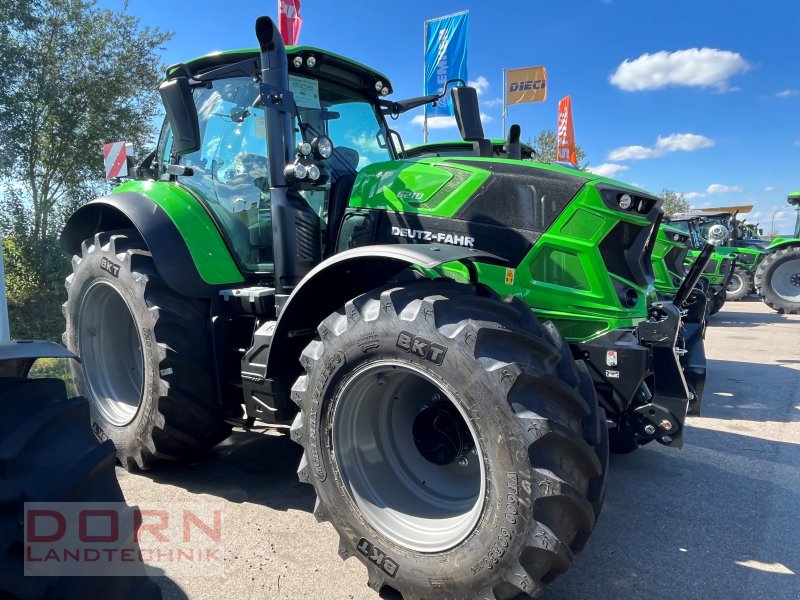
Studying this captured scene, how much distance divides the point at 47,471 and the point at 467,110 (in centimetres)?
302

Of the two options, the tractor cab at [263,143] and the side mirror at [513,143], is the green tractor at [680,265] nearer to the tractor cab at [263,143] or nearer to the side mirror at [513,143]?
the side mirror at [513,143]

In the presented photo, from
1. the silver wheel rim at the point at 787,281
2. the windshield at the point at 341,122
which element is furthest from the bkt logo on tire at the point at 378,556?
the silver wheel rim at the point at 787,281

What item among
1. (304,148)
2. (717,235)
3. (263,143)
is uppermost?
(263,143)

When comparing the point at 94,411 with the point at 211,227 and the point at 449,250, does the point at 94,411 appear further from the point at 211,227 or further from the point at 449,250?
the point at 449,250

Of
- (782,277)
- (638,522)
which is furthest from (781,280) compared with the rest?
(638,522)

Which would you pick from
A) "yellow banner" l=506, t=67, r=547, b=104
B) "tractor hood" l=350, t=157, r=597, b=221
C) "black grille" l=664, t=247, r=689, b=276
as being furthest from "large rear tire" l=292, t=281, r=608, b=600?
"yellow banner" l=506, t=67, r=547, b=104

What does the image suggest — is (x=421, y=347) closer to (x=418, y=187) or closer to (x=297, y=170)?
(x=418, y=187)

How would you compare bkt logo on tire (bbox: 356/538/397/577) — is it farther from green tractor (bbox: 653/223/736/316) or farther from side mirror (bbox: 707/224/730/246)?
green tractor (bbox: 653/223/736/316)

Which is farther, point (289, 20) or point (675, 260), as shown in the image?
point (675, 260)

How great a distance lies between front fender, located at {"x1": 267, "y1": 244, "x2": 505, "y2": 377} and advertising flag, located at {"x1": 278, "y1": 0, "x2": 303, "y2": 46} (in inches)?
207

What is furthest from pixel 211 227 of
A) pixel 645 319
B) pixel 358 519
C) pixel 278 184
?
pixel 645 319

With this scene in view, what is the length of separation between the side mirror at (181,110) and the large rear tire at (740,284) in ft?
53.6

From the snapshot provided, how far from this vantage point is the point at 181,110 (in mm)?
2861

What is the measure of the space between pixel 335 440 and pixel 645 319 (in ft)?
5.34
